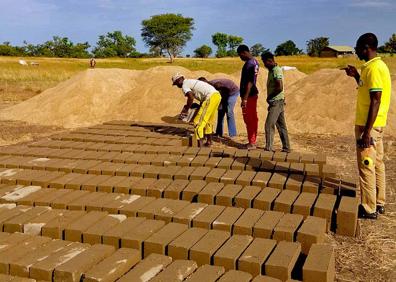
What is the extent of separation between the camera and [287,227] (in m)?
3.69

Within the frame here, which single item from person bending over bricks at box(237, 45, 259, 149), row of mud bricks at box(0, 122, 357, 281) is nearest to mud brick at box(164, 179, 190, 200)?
row of mud bricks at box(0, 122, 357, 281)

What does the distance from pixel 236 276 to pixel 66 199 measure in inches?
85.9

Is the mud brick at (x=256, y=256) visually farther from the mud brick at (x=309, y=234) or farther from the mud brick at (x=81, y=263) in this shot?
the mud brick at (x=81, y=263)

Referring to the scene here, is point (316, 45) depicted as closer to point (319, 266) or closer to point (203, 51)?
point (203, 51)

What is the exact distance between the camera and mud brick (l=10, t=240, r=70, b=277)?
302 centimetres

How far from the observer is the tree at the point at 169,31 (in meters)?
62.5

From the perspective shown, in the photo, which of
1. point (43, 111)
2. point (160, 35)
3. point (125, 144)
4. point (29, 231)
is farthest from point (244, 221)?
point (160, 35)

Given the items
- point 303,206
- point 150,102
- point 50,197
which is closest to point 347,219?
point 303,206

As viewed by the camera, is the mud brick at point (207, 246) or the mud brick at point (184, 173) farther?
the mud brick at point (184, 173)

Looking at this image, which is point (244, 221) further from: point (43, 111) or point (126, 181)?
point (43, 111)

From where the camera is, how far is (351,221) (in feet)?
13.7

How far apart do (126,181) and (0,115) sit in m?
9.72

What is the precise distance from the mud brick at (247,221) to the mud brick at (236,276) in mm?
694

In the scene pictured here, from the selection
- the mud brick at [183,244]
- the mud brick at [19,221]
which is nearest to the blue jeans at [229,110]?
the mud brick at [19,221]
